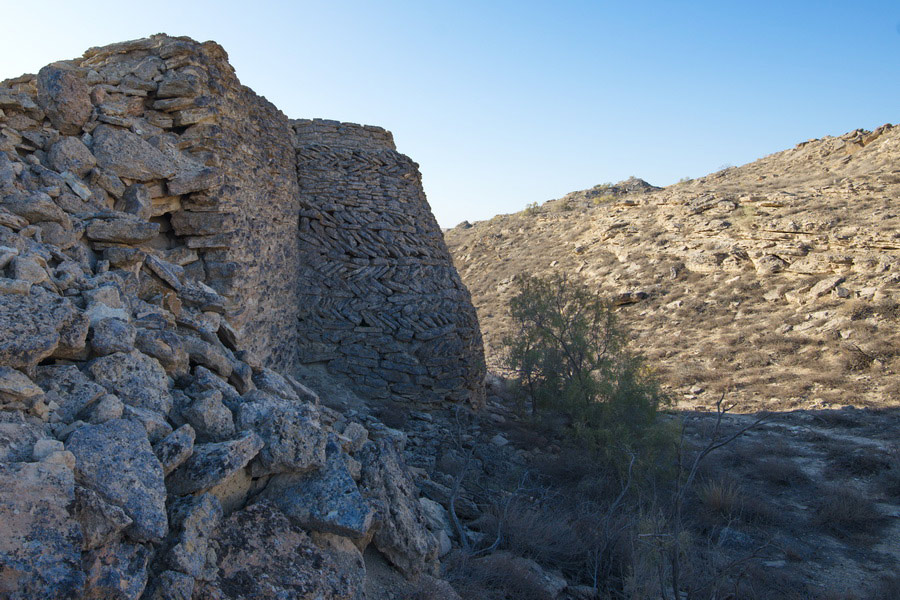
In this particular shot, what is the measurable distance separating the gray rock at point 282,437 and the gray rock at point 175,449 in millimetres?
364

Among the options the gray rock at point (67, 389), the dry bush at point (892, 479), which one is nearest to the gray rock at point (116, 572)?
the gray rock at point (67, 389)

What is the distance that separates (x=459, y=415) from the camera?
8.69 m

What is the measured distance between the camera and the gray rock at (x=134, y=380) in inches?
97.8

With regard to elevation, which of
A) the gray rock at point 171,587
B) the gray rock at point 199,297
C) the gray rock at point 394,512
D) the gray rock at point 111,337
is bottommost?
the gray rock at point 394,512

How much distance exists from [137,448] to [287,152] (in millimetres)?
6555

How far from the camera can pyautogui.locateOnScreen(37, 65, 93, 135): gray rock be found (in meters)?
4.25

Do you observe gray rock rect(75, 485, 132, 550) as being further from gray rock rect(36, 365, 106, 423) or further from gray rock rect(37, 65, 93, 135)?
gray rock rect(37, 65, 93, 135)

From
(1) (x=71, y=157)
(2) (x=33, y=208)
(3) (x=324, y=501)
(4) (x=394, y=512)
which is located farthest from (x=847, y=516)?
(1) (x=71, y=157)

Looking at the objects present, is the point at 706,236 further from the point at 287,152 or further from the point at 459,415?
the point at 287,152

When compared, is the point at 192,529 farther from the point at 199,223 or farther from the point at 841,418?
the point at 841,418

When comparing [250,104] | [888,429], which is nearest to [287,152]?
[250,104]

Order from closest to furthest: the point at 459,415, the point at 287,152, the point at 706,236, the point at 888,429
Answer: the point at 287,152 → the point at 459,415 → the point at 888,429 → the point at 706,236

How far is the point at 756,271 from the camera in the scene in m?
17.0

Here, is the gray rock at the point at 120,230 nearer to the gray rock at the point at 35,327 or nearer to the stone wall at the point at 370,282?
the gray rock at the point at 35,327
